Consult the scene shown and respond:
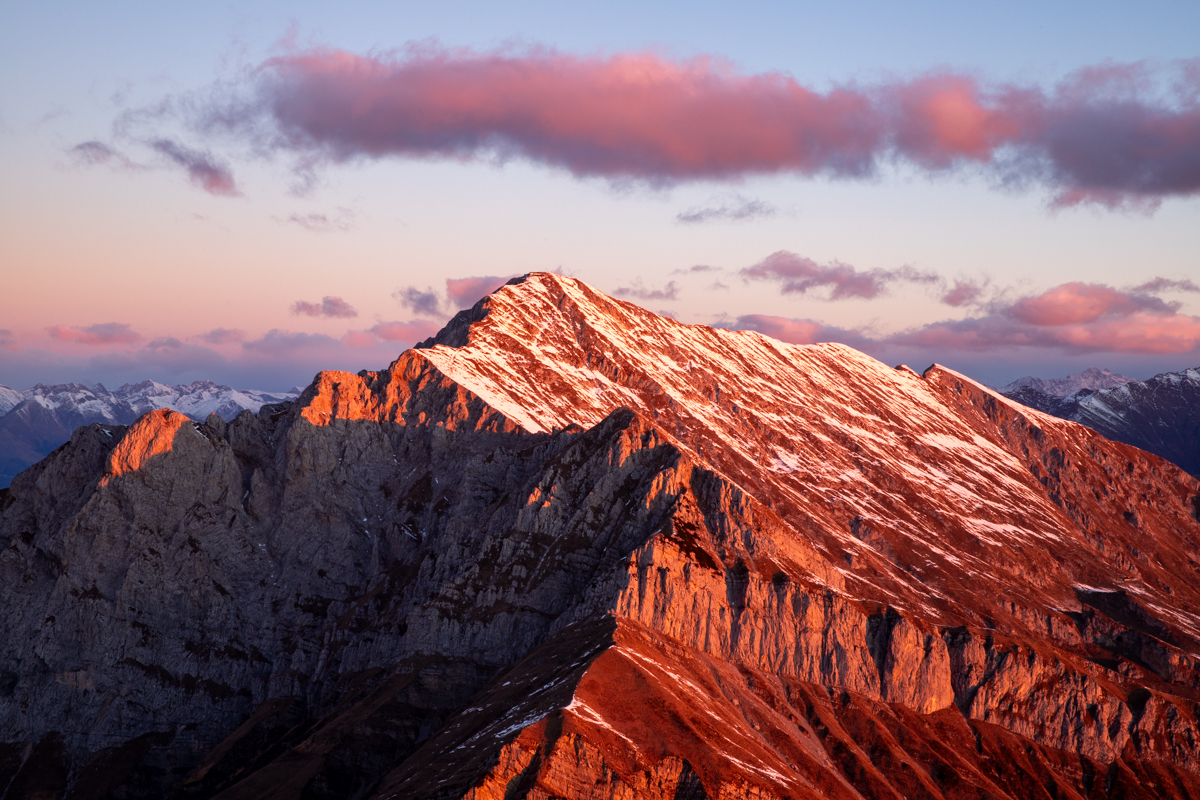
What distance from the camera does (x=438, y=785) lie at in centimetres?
19025

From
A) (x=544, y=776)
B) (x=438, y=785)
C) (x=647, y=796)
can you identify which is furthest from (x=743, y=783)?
(x=438, y=785)

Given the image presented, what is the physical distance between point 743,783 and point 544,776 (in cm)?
3671

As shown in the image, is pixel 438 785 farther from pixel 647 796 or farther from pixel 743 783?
pixel 743 783

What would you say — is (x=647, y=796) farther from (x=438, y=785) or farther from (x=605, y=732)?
(x=438, y=785)

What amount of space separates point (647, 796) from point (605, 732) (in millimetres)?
12678

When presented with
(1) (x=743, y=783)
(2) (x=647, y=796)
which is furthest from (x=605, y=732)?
(1) (x=743, y=783)

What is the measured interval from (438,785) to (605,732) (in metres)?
29.6

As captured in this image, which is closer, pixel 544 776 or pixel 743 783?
pixel 544 776

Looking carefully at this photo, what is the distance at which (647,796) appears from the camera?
635 feet

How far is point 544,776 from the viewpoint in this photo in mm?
186500

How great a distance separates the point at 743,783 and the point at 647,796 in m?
17.9

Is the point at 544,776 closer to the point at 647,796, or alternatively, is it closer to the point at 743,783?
the point at 647,796

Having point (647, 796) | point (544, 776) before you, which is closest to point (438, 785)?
point (544, 776)

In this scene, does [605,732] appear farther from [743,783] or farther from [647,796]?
[743,783]
